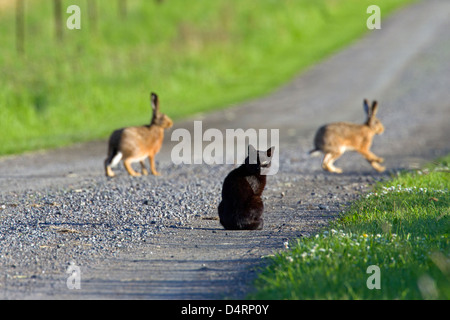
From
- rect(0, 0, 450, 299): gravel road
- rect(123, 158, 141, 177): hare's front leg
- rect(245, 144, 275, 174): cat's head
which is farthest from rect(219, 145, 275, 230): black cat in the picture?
rect(123, 158, 141, 177): hare's front leg

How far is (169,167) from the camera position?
12484 millimetres

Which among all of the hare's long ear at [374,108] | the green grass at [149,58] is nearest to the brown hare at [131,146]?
the green grass at [149,58]

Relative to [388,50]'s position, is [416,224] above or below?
below

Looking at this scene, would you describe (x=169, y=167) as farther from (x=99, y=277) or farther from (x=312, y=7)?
(x=312, y=7)

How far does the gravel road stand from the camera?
5.90 metres

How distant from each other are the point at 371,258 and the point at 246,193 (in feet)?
6.17

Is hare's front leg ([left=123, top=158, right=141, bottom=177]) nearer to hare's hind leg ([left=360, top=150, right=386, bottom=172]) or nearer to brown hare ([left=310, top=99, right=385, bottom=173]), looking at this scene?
brown hare ([left=310, top=99, right=385, bottom=173])

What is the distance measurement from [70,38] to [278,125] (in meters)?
9.44

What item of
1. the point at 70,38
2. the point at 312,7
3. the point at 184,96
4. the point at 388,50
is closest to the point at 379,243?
the point at 184,96

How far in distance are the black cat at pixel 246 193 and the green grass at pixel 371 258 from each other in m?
0.76

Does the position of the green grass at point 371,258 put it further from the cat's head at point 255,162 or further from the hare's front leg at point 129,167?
the hare's front leg at point 129,167

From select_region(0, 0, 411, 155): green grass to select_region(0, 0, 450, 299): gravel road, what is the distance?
226 centimetres

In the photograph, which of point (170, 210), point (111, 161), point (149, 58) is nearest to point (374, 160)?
point (111, 161)

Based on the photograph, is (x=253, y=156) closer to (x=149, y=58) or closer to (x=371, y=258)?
(x=371, y=258)
